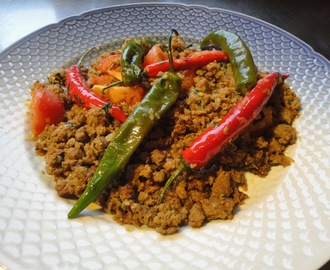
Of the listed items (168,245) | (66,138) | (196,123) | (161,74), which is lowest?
(168,245)

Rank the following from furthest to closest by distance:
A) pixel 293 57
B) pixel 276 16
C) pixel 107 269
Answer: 1. pixel 276 16
2. pixel 293 57
3. pixel 107 269

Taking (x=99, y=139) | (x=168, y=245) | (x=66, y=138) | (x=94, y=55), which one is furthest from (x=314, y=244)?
(x=94, y=55)

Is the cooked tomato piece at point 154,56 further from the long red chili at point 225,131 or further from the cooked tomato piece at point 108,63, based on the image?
the long red chili at point 225,131

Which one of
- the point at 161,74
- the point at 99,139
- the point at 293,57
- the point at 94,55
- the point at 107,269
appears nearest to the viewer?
the point at 107,269

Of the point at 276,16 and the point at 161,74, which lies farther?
the point at 276,16

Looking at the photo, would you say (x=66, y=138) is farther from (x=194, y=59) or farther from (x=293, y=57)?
(x=293, y=57)

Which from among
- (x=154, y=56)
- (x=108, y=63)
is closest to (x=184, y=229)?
(x=154, y=56)

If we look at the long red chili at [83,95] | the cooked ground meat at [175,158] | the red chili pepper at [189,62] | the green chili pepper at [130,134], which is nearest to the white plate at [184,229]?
→ the cooked ground meat at [175,158]
